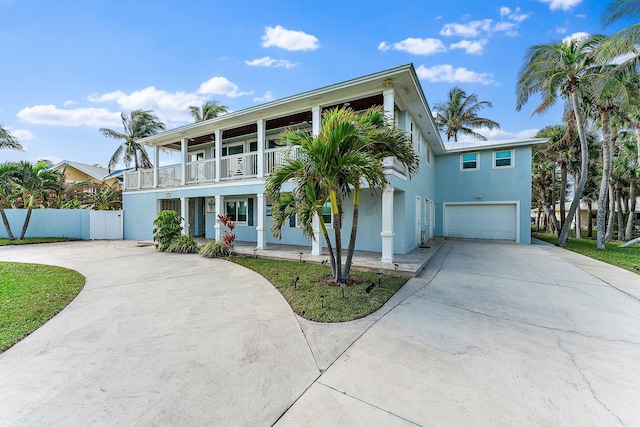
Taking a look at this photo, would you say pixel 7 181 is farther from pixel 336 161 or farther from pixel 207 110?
pixel 336 161

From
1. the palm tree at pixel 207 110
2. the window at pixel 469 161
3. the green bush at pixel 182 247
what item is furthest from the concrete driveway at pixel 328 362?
the palm tree at pixel 207 110

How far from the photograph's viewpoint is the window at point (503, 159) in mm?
14109

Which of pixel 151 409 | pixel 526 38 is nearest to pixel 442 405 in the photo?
pixel 151 409

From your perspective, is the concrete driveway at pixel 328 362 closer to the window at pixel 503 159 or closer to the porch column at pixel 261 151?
the porch column at pixel 261 151

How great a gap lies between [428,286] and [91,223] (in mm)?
18039

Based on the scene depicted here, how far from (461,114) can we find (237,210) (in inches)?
899

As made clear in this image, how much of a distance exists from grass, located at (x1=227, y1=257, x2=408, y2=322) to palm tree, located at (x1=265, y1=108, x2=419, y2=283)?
0.50 metres

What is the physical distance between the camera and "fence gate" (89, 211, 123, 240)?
A: 14936mm

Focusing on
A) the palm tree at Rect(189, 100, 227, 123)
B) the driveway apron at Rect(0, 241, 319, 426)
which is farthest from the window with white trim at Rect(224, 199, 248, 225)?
the palm tree at Rect(189, 100, 227, 123)

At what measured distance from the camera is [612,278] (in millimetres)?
6785

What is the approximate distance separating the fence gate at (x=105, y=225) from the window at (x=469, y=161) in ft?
66.2

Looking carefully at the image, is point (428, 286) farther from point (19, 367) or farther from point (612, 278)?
point (19, 367)

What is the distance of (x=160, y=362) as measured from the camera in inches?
118

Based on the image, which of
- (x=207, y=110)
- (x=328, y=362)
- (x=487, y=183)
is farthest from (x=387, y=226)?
(x=207, y=110)
